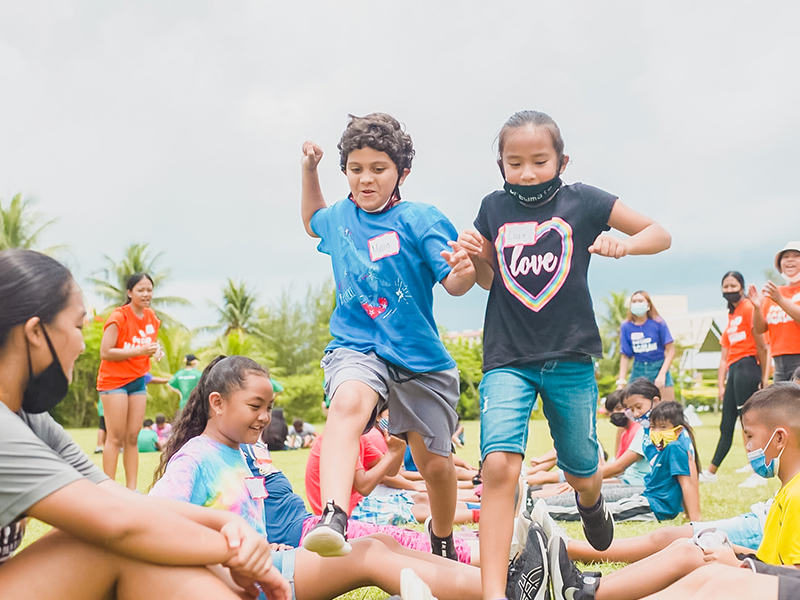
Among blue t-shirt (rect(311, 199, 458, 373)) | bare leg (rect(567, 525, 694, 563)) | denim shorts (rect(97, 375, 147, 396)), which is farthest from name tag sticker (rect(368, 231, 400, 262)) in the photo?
denim shorts (rect(97, 375, 147, 396))

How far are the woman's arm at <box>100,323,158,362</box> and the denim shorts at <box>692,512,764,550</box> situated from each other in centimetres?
507

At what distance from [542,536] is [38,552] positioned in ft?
6.50

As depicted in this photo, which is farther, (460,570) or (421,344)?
(421,344)

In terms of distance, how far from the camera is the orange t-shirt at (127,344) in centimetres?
701

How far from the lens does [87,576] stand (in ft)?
6.59

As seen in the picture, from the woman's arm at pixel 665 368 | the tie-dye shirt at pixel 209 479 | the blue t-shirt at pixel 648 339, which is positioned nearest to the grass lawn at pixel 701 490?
the tie-dye shirt at pixel 209 479

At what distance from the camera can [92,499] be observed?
6.24ft

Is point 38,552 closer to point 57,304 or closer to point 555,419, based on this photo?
point 57,304

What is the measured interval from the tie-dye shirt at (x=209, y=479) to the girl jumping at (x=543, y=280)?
102cm

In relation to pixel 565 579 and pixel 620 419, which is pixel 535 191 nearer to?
pixel 565 579

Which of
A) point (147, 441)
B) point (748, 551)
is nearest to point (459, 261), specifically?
point (748, 551)

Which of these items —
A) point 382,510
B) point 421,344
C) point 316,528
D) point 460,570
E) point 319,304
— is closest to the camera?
point 316,528

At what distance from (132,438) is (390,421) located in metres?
4.31

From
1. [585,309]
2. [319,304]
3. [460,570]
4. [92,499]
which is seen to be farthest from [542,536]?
[319,304]
